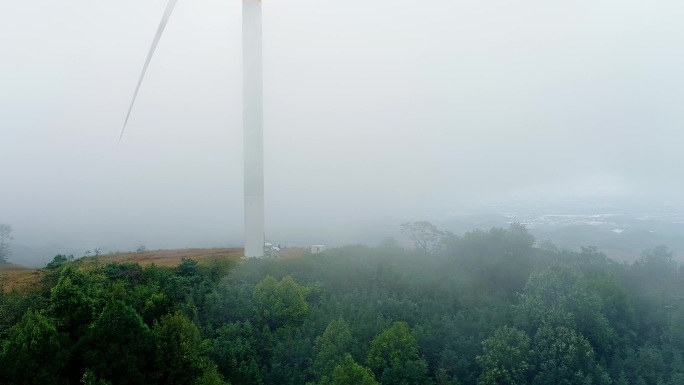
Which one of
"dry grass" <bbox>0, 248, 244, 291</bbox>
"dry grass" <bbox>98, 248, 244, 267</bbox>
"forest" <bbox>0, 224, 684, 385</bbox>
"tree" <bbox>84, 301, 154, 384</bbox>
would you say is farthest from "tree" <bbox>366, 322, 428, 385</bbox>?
"dry grass" <bbox>98, 248, 244, 267</bbox>

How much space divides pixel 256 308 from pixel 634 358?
2729 cm

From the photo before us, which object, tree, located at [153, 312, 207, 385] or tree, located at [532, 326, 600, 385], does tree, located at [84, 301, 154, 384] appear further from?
tree, located at [532, 326, 600, 385]

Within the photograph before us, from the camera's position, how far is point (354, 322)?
1391 inches

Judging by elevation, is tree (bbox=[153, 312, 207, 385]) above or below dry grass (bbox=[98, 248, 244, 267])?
below

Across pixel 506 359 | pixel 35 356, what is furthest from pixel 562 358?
pixel 35 356

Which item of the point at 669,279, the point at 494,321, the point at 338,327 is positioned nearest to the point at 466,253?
the point at 494,321

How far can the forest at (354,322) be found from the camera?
26.7 metres

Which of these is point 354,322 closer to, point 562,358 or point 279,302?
point 279,302

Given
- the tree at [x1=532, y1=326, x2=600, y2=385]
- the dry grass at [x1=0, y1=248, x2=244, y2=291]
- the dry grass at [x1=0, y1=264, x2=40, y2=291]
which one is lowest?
the tree at [x1=532, y1=326, x2=600, y2=385]

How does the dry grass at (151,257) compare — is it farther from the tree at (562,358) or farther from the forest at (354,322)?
the tree at (562,358)

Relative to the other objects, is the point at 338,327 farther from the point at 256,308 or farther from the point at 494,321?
the point at 494,321

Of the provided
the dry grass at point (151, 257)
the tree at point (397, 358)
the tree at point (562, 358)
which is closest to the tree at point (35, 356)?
the tree at point (397, 358)

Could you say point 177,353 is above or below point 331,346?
above

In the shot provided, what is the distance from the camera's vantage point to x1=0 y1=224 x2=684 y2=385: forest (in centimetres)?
2670
